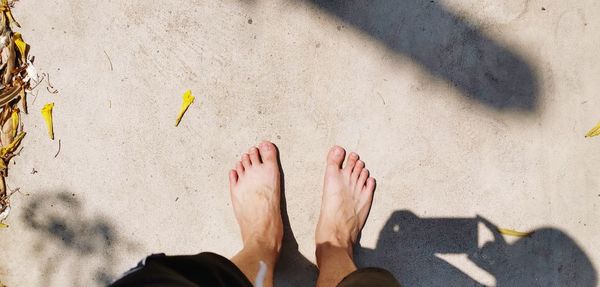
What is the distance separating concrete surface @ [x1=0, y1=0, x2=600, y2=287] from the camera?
2.11 meters

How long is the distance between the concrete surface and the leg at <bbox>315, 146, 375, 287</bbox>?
0.05 meters

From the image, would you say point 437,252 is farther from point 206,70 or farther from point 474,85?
point 206,70

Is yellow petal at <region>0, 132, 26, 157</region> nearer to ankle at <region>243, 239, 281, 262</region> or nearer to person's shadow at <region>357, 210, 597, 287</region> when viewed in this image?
ankle at <region>243, 239, 281, 262</region>

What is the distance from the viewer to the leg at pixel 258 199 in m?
2.15

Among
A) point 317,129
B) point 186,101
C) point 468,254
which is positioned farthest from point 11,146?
point 468,254

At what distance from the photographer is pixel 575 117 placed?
2.09m

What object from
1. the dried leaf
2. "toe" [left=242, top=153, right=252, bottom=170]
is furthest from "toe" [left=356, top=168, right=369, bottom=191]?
the dried leaf

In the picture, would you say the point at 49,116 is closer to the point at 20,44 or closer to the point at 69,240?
the point at 20,44

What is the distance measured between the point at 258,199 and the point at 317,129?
416 millimetres

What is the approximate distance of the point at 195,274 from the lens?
1.55 meters

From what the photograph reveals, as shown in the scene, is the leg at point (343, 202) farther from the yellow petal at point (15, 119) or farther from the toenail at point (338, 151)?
the yellow petal at point (15, 119)

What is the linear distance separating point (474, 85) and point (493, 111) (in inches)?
5.6

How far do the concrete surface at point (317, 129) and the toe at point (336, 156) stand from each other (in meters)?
0.04

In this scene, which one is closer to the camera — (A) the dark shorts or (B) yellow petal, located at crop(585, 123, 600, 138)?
(A) the dark shorts
